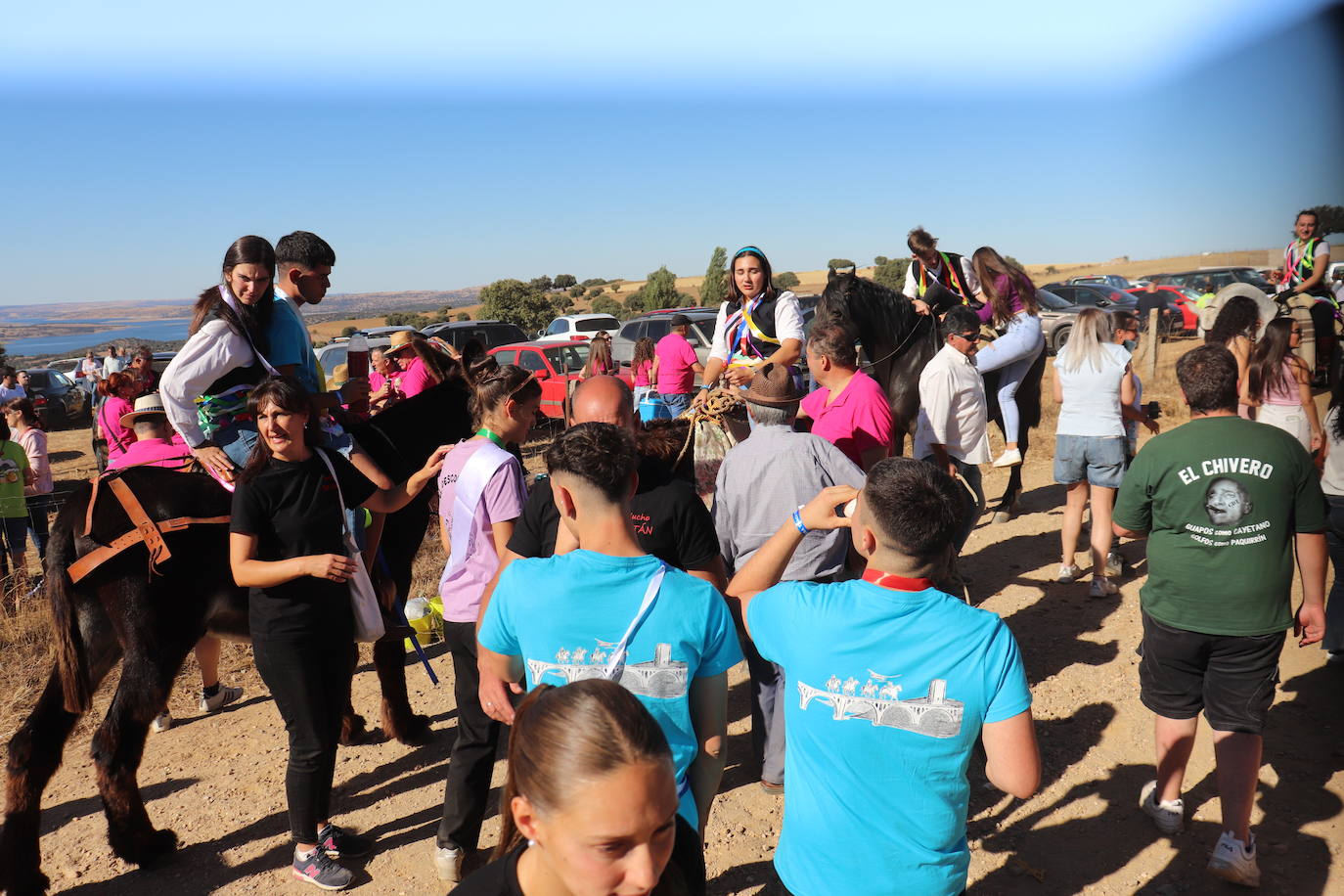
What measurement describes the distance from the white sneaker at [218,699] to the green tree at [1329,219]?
585 centimetres

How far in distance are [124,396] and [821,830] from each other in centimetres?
823

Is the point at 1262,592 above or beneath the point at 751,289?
beneath

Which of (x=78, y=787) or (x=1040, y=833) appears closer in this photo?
(x=1040, y=833)

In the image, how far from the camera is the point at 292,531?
10.8ft

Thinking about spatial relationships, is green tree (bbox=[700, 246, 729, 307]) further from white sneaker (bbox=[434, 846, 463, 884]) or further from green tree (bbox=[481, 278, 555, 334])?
white sneaker (bbox=[434, 846, 463, 884])

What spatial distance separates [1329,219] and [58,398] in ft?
86.3

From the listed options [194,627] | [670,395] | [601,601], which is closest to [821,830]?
[601,601]

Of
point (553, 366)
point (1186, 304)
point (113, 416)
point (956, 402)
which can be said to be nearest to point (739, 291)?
point (956, 402)

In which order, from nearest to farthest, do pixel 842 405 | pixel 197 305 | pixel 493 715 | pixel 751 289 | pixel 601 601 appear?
pixel 601 601
pixel 493 715
pixel 197 305
pixel 842 405
pixel 751 289

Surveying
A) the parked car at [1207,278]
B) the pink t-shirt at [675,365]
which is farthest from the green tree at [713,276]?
the pink t-shirt at [675,365]

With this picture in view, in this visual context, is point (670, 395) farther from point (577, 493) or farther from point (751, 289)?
point (577, 493)

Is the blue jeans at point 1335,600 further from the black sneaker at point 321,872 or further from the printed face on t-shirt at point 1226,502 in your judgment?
the black sneaker at point 321,872

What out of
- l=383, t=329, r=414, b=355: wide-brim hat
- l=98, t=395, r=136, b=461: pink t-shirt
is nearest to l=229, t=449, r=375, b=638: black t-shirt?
l=383, t=329, r=414, b=355: wide-brim hat

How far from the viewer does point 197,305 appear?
3.98 meters
